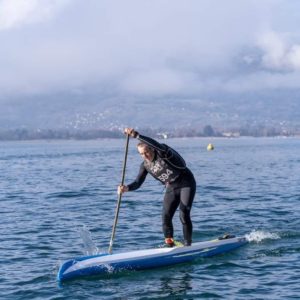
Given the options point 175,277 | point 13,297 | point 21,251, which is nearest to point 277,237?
point 175,277

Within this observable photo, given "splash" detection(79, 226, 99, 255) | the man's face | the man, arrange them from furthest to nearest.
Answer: "splash" detection(79, 226, 99, 255)
the man
the man's face

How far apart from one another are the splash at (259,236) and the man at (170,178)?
2923 mm

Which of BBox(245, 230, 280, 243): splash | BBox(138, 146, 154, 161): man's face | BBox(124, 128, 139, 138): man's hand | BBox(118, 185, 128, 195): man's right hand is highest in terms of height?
BBox(124, 128, 139, 138): man's hand

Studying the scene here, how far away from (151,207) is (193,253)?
38.5 feet

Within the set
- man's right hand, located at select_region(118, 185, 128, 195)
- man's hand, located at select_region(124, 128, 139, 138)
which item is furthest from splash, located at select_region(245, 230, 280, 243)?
man's hand, located at select_region(124, 128, 139, 138)

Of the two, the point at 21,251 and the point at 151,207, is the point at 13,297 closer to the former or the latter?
the point at 21,251

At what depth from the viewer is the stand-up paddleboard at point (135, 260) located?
15328 mm

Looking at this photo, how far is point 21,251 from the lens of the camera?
18688 millimetres

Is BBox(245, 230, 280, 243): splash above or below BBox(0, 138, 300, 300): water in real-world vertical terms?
above

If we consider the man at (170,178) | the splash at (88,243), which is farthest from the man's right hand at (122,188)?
the splash at (88,243)

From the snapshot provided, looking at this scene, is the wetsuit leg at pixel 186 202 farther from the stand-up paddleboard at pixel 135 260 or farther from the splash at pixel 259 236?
the splash at pixel 259 236

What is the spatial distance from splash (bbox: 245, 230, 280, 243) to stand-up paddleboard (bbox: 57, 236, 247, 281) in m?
1.71

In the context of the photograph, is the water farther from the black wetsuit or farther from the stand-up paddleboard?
the black wetsuit

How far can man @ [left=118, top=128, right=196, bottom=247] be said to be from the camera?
53.7ft
